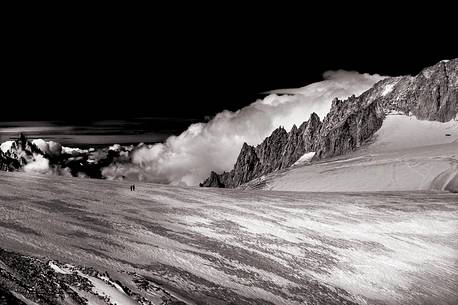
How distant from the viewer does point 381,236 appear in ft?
110

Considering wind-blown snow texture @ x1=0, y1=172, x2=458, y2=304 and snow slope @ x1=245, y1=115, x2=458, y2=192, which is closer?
wind-blown snow texture @ x1=0, y1=172, x2=458, y2=304

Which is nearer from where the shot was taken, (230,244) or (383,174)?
(230,244)

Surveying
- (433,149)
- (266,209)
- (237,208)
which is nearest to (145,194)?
(237,208)

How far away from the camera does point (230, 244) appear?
23.7 metres

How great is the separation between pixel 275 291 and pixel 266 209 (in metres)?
18.2

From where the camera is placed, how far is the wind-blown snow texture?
56.0 ft

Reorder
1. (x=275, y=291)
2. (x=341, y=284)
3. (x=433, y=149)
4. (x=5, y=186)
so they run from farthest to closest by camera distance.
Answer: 1. (x=433, y=149)
2. (x=5, y=186)
3. (x=341, y=284)
4. (x=275, y=291)

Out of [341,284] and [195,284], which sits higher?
[195,284]

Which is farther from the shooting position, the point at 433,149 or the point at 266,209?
the point at 433,149

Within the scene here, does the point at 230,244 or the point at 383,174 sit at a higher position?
the point at 230,244

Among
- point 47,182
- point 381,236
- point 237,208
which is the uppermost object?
point 47,182

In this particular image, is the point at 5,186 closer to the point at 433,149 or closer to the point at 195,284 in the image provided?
the point at 195,284

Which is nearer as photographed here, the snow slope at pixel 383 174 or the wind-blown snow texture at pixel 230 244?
the wind-blown snow texture at pixel 230 244

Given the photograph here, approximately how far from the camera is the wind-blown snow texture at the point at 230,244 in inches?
672
